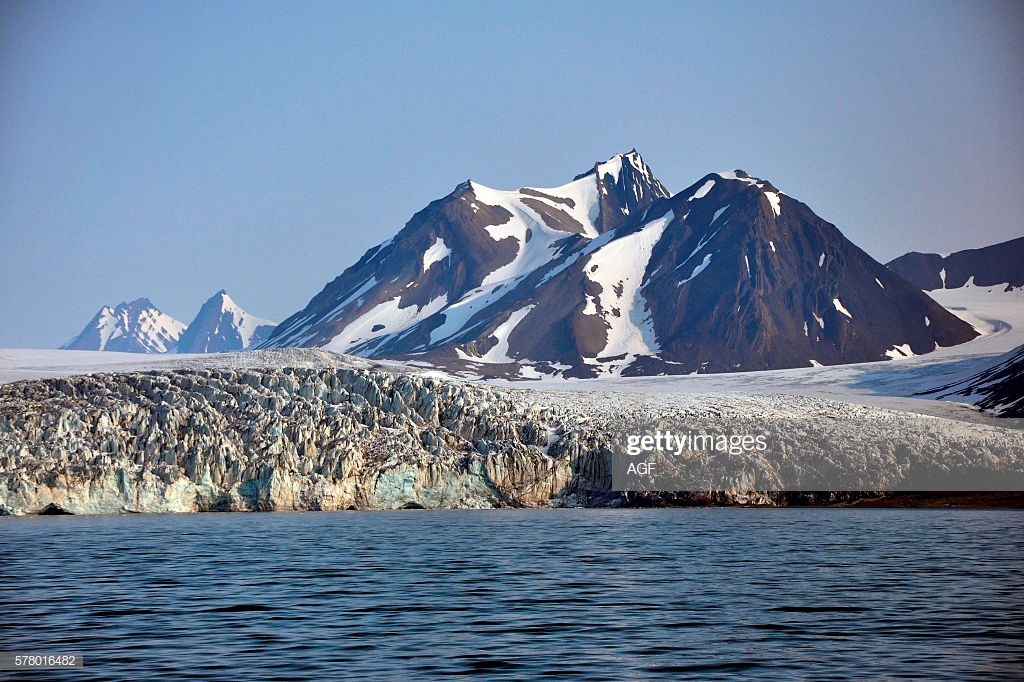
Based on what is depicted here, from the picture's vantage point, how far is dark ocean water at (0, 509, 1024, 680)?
84.5ft

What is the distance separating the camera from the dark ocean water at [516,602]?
25750 mm

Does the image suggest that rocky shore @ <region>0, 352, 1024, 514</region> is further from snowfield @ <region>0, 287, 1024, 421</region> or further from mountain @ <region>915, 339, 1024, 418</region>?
mountain @ <region>915, 339, 1024, 418</region>

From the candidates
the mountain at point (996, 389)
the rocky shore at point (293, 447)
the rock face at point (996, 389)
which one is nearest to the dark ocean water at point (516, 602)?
the rocky shore at point (293, 447)

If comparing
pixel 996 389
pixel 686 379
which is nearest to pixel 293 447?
pixel 686 379

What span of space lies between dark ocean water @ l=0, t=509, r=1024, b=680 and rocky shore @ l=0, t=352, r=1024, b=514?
13.6 m

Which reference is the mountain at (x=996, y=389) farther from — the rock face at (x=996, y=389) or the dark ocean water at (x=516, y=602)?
the dark ocean water at (x=516, y=602)

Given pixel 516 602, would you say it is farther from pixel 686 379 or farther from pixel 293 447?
pixel 686 379

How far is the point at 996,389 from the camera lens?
465 feet

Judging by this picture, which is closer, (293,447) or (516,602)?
(516,602)

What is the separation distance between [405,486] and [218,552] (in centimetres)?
3216

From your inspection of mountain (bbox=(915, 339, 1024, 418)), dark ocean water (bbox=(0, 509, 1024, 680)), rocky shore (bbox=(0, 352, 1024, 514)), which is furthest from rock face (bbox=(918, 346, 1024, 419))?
dark ocean water (bbox=(0, 509, 1024, 680))

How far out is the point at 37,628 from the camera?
1167 inches

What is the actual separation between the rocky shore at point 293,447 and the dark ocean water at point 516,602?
44.6ft

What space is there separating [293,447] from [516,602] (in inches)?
1845
